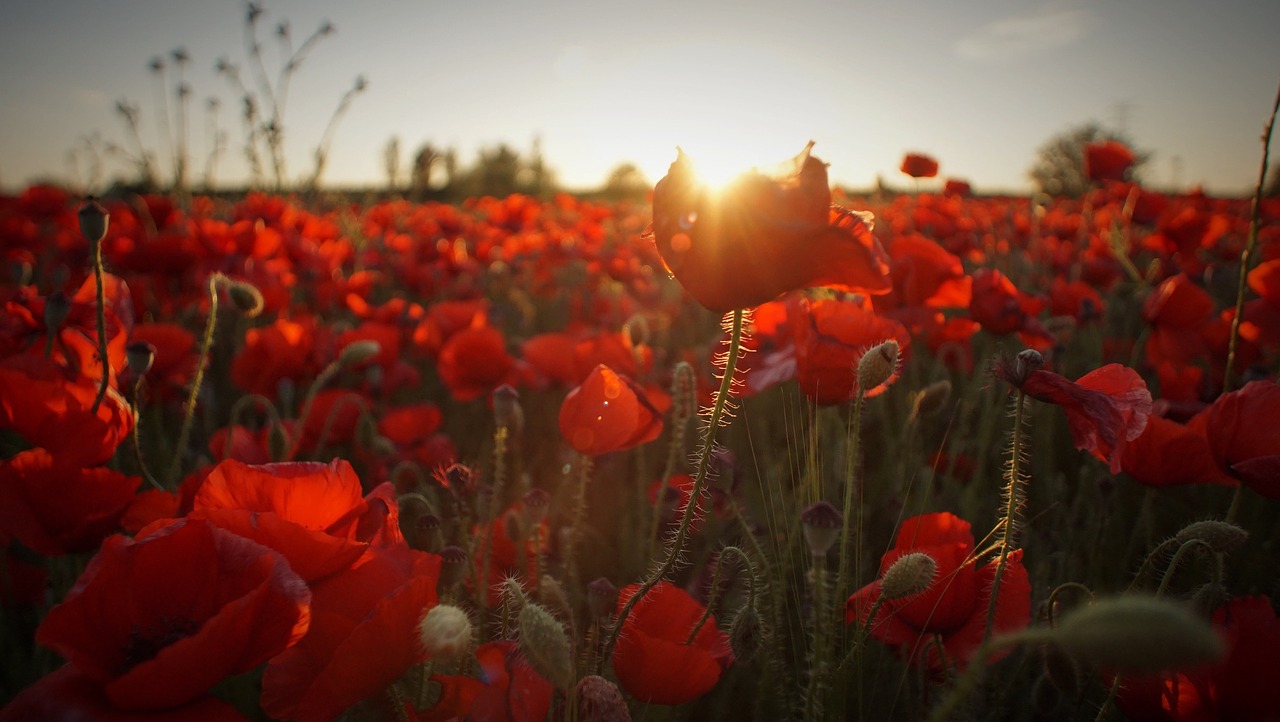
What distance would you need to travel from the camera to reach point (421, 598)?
0.71 meters

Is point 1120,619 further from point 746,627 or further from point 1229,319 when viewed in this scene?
point 1229,319

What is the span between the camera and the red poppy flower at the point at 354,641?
2.17 ft

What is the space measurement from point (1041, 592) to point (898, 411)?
1211 mm

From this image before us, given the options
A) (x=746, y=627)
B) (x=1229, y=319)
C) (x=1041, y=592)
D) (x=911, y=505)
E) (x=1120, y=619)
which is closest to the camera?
(x=1120, y=619)

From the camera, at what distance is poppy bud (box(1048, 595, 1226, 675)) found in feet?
1.54

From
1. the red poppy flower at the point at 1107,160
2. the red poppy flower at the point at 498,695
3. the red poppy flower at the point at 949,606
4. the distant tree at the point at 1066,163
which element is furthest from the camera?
the distant tree at the point at 1066,163

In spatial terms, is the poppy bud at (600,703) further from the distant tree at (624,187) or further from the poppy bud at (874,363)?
the distant tree at (624,187)

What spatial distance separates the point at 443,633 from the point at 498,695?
17 cm

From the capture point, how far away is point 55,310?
126 centimetres

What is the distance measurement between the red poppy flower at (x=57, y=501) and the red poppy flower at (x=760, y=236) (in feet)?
2.88

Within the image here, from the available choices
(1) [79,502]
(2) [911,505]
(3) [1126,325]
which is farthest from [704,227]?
(3) [1126,325]

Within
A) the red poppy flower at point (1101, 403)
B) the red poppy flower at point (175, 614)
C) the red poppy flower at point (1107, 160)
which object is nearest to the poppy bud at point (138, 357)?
the red poppy flower at point (175, 614)

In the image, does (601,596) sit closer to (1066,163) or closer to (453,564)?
(453,564)

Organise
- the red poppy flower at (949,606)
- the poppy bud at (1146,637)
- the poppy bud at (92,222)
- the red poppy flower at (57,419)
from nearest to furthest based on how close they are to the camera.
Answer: the poppy bud at (1146,637), the red poppy flower at (949,606), the red poppy flower at (57,419), the poppy bud at (92,222)
